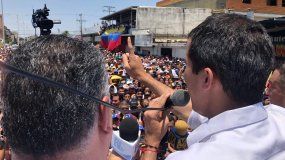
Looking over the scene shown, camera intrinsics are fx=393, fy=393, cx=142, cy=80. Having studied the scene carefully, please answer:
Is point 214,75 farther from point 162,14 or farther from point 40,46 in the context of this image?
point 162,14

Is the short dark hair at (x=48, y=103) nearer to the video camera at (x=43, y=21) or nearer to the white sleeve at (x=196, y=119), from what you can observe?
the white sleeve at (x=196, y=119)

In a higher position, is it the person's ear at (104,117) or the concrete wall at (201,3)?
the concrete wall at (201,3)

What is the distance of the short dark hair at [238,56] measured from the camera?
1.42 m

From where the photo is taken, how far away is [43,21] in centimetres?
347

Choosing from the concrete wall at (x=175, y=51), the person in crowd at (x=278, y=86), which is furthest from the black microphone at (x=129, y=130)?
the concrete wall at (x=175, y=51)

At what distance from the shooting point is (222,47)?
1438mm

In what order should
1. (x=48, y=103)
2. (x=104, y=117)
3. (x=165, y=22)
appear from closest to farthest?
(x=48, y=103) → (x=104, y=117) → (x=165, y=22)

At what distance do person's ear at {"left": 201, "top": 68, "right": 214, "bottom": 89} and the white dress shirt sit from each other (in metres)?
0.13

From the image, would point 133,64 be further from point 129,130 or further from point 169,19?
point 169,19

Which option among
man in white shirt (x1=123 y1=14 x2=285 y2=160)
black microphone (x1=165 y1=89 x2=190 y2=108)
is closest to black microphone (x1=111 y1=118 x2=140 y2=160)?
black microphone (x1=165 y1=89 x2=190 y2=108)

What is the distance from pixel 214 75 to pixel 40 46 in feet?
2.28

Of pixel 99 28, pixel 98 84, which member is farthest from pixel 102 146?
pixel 99 28

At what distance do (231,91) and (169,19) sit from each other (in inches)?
1563

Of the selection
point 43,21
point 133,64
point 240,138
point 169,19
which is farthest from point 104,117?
point 169,19
